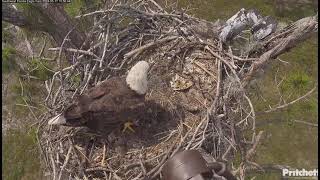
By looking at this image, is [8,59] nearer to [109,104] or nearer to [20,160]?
[20,160]

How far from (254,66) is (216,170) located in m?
1.11

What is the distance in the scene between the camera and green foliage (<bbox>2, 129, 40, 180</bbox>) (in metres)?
6.04

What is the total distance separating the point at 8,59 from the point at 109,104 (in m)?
2.23

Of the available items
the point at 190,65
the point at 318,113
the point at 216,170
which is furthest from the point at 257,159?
the point at 216,170

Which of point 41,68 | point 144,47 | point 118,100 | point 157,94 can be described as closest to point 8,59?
point 41,68

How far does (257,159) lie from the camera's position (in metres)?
6.27

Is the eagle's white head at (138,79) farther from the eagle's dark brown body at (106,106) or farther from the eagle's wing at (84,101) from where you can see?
the eagle's wing at (84,101)

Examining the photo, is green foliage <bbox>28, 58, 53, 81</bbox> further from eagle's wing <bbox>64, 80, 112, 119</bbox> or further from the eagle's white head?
the eagle's white head

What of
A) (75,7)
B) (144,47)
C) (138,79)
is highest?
(75,7)

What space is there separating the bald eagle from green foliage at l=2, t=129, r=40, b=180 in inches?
98.8

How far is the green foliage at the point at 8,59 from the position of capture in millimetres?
5324

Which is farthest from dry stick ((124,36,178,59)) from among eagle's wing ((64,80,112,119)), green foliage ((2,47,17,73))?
green foliage ((2,47,17,73))

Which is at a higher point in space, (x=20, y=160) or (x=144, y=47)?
(x=144, y=47)

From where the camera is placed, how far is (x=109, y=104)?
3.65 meters
